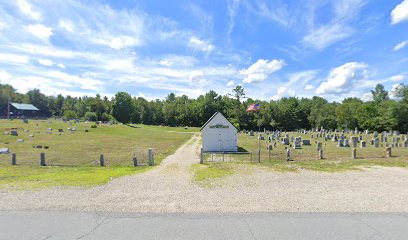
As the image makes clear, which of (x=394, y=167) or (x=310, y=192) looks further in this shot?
A: (x=394, y=167)

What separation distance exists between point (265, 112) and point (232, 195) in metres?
76.5

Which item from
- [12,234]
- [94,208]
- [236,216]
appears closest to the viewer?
[12,234]

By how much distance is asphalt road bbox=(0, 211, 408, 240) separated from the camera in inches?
235

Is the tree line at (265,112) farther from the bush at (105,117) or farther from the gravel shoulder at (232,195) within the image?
the gravel shoulder at (232,195)

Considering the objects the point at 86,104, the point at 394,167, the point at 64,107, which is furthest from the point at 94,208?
the point at 64,107

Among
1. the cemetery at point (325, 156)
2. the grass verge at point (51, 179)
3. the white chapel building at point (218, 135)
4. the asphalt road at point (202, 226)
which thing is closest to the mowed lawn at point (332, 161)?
the cemetery at point (325, 156)

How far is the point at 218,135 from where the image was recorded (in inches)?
1031

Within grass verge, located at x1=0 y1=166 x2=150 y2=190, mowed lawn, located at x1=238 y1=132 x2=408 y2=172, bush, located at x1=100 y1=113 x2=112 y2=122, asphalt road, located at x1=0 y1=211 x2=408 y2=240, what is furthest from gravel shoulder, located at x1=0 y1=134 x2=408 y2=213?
bush, located at x1=100 y1=113 x2=112 y2=122

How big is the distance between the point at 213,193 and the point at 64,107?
5139 inches

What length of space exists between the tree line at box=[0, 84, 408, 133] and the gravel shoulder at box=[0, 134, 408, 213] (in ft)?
154

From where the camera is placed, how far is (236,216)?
7.21 meters

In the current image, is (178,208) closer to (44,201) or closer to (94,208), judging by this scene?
(94,208)

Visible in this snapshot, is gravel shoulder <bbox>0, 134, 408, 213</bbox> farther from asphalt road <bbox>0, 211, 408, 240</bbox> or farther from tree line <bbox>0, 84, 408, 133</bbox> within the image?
tree line <bbox>0, 84, 408, 133</bbox>

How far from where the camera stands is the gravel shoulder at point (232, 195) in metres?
8.05
